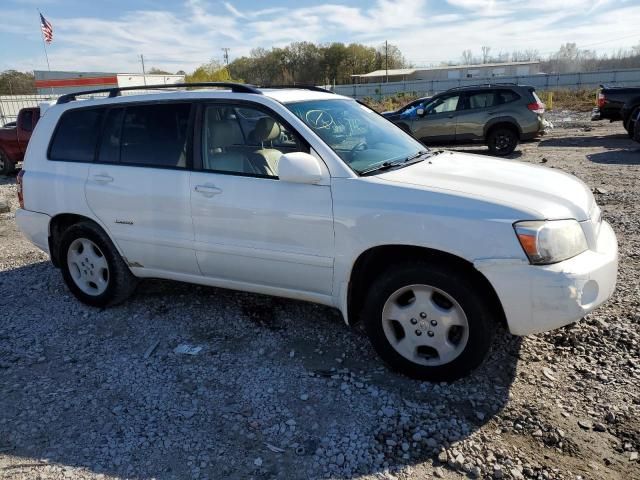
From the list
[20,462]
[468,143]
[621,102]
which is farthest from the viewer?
[621,102]

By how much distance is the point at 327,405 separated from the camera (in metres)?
3.04

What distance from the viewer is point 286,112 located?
11.5 feet

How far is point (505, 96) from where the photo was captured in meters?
12.5

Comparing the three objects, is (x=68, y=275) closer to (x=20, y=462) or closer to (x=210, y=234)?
(x=210, y=234)

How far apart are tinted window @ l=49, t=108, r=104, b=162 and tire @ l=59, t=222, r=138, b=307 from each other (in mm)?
612

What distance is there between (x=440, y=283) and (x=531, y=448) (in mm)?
972

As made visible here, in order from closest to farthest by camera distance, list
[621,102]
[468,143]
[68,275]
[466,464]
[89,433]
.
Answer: [466,464]
[89,433]
[68,275]
[468,143]
[621,102]

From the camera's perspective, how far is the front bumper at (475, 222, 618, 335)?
271 cm

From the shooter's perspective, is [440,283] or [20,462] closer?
[20,462]

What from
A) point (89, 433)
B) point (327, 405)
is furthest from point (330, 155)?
point (89, 433)

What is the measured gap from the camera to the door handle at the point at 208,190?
361cm

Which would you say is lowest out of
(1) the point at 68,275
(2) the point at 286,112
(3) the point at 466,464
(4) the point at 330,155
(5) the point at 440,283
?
(3) the point at 466,464

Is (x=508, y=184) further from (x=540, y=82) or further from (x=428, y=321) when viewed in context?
(x=540, y=82)

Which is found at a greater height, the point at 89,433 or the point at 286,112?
the point at 286,112
